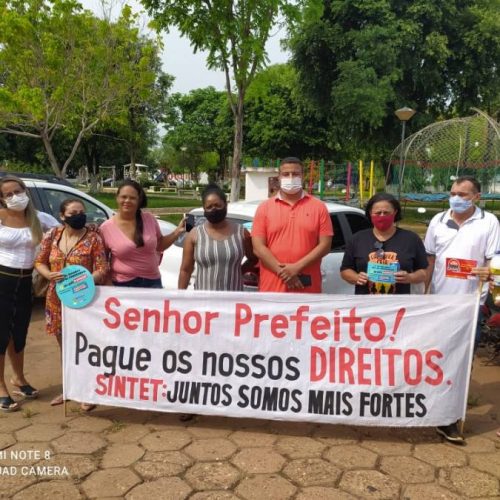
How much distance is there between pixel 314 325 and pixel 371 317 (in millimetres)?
373

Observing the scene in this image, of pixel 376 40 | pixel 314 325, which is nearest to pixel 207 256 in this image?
pixel 314 325

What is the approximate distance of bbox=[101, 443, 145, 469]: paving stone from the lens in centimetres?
310

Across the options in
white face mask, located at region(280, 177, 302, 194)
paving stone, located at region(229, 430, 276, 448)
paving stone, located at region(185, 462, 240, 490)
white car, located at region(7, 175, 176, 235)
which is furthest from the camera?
white car, located at region(7, 175, 176, 235)

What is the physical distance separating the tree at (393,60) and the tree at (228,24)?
18.4 feet

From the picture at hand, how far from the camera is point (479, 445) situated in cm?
336

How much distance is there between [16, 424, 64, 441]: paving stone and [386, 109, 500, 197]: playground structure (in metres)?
14.2

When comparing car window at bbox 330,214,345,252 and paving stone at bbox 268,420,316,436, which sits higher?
car window at bbox 330,214,345,252

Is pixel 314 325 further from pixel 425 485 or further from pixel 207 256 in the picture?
pixel 425 485

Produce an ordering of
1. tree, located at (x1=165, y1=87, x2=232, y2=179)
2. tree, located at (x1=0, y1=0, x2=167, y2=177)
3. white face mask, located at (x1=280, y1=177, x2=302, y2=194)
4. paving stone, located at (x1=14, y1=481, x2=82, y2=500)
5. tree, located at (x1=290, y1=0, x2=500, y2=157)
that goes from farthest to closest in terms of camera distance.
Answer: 1. tree, located at (x1=165, y1=87, x2=232, y2=179)
2. tree, located at (x1=290, y1=0, x2=500, y2=157)
3. tree, located at (x1=0, y1=0, x2=167, y2=177)
4. white face mask, located at (x1=280, y1=177, x2=302, y2=194)
5. paving stone, located at (x1=14, y1=481, x2=82, y2=500)

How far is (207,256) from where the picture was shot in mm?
3541

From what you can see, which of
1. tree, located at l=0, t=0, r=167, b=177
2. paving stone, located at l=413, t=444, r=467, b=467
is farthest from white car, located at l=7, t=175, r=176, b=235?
tree, located at l=0, t=0, r=167, b=177

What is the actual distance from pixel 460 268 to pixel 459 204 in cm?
45

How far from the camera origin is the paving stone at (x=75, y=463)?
299cm

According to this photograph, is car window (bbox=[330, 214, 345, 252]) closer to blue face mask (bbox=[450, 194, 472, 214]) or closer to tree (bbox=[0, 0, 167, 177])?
blue face mask (bbox=[450, 194, 472, 214])
